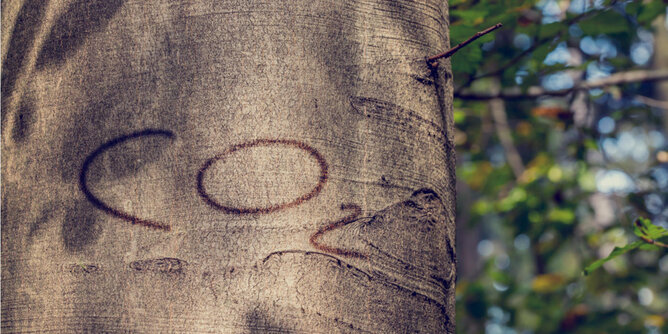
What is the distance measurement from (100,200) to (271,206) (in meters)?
0.26

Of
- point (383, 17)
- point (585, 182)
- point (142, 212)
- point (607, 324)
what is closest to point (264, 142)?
point (142, 212)

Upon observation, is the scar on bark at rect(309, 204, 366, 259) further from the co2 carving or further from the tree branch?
the tree branch

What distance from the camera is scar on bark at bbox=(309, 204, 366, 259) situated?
2.76 ft

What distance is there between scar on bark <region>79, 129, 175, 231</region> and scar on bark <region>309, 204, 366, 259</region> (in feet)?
Answer: 0.70

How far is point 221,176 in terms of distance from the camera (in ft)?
2.75

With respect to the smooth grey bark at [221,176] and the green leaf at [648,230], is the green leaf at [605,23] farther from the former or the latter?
the smooth grey bark at [221,176]

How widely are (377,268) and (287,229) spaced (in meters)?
0.15

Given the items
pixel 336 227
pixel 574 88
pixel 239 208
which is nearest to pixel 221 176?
pixel 239 208

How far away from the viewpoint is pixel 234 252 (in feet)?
2.67

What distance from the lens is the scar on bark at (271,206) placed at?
830mm

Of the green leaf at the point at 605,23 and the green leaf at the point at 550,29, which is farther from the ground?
the green leaf at the point at 605,23

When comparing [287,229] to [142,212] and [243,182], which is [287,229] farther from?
[142,212]

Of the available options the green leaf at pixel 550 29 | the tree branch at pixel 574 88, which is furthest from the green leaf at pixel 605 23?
the tree branch at pixel 574 88

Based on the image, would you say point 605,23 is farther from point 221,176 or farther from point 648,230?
point 221,176
